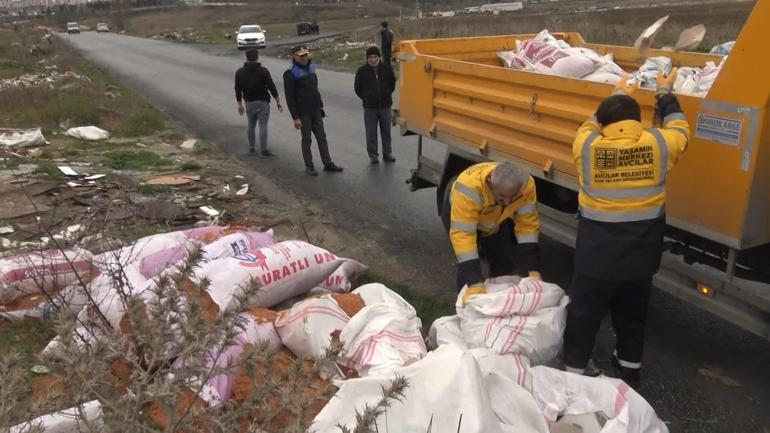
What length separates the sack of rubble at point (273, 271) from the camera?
153 inches

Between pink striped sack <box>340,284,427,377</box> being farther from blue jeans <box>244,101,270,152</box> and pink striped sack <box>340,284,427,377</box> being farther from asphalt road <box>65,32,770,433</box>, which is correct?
blue jeans <box>244,101,270,152</box>

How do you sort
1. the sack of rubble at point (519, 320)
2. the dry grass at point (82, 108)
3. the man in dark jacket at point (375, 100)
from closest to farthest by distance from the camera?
the sack of rubble at point (519, 320) < the man in dark jacket at point (375, 100) < the dry grass at point (82, 108)

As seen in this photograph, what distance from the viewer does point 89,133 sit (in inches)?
416

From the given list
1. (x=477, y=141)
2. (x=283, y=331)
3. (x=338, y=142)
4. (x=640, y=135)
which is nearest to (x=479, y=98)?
(x=477, y=141)

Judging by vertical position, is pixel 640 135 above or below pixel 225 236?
above

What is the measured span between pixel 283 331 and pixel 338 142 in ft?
21.5

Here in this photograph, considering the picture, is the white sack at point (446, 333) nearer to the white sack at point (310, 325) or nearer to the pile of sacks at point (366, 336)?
the pile of sacks at point (366, 336)

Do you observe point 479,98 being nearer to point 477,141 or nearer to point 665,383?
point 477,141

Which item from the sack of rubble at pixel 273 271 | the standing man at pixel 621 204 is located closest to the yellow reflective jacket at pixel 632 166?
the standing man at pixel 621 204

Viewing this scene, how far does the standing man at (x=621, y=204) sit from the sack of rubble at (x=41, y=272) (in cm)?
283

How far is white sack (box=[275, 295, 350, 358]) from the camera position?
3578 mm

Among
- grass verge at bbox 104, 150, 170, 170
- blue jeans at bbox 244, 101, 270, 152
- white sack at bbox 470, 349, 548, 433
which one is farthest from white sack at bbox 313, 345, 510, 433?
blue jeans at bbox 244, 101, 270, 152

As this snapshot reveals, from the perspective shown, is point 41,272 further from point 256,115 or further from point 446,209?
point 256,115

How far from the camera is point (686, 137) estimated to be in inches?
125
